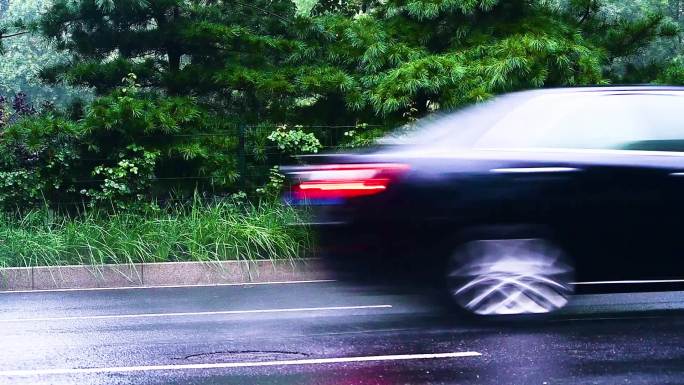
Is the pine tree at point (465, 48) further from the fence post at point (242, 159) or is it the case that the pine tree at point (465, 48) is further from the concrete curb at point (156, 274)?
the concrete curb at point (156, 274)

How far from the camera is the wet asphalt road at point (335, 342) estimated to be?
17.8 ft

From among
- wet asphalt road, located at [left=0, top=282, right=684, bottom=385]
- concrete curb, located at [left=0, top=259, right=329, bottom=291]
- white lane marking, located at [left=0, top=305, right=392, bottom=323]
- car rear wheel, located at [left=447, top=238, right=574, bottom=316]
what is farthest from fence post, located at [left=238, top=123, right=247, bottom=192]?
car rear wheel, located at [left=447, top=238, right=574, bottom=316]

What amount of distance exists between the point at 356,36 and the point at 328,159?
839 cm

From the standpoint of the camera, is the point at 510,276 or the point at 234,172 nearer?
the point at 510,276

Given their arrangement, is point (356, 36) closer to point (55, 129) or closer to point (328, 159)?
point (55, 129)

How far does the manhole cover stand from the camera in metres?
5.95

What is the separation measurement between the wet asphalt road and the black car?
1.05ft

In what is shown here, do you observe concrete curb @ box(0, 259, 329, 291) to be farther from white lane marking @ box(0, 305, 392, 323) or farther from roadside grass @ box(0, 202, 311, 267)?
white lane marking @ box(0, 305, 392, 323)

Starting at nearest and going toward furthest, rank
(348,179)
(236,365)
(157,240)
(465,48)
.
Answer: (236,365)
(348,179)
(157,240)
(465,48)

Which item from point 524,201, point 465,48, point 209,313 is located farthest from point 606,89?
point 465,48

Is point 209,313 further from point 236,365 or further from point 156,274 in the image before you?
point 156,274

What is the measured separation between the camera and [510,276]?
6.48 meters

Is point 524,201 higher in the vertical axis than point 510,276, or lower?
higher

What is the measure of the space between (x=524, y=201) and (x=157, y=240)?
5.73 meters
